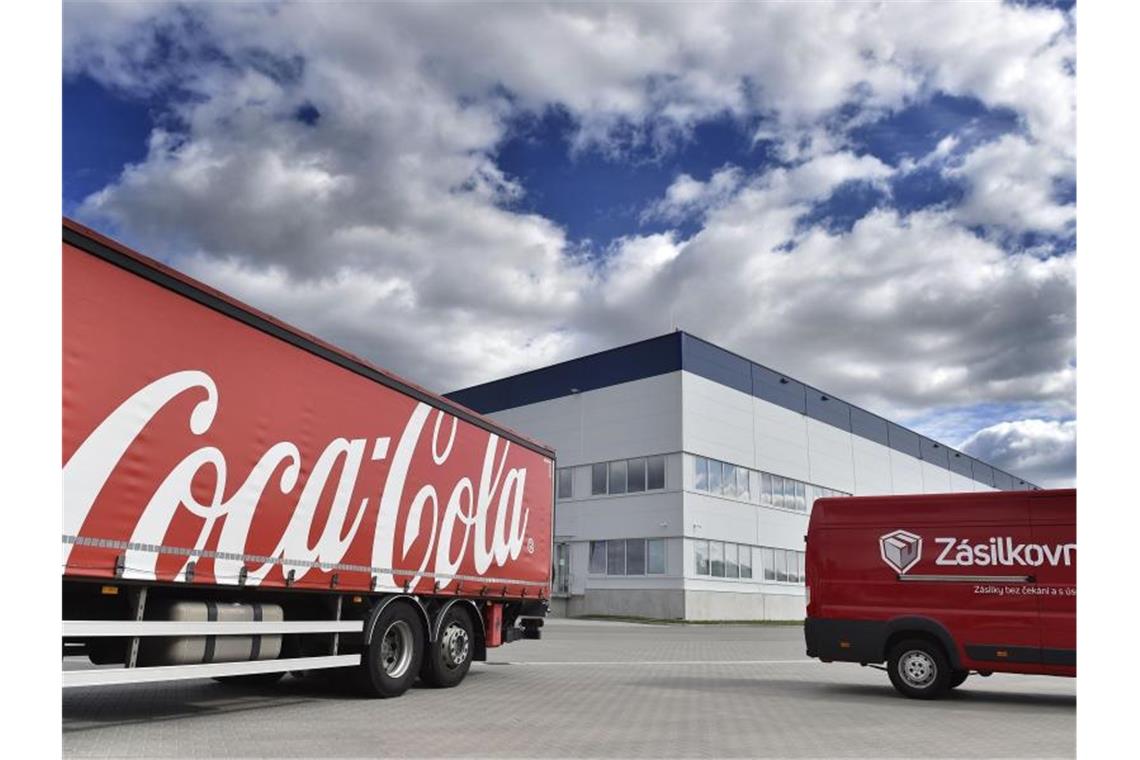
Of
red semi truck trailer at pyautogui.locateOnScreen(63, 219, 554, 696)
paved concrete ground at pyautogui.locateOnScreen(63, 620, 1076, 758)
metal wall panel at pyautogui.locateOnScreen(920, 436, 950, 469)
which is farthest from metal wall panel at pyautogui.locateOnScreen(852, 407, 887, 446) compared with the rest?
red semi truck trailer at pyautogui.locateOnScreen(63, 219, 554, 696)

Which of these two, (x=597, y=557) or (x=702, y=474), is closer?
(x=702, y=474)

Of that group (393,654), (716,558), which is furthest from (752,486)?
(393,654)

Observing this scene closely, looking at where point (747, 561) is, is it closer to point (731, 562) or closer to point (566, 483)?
point (731, 562)

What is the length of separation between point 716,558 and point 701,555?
1.24m

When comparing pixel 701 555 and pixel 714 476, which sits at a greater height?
pixel 714 476

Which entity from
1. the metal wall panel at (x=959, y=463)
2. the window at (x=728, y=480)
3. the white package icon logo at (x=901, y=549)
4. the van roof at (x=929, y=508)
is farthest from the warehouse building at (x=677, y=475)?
the white package icon logo at (x=901, y=549)

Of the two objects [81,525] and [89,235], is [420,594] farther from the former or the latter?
[89,235]

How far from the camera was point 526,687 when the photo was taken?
12.9m

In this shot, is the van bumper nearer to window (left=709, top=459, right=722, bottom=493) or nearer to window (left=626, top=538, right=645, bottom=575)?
window (left=626, top=538, right=645, bottom=575)

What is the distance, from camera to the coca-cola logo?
24.8ft

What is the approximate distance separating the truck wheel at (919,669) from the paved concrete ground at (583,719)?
0.38m

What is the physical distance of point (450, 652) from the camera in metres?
12.5

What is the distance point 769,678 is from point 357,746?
9.26 meters

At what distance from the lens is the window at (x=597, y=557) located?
4300 cm
